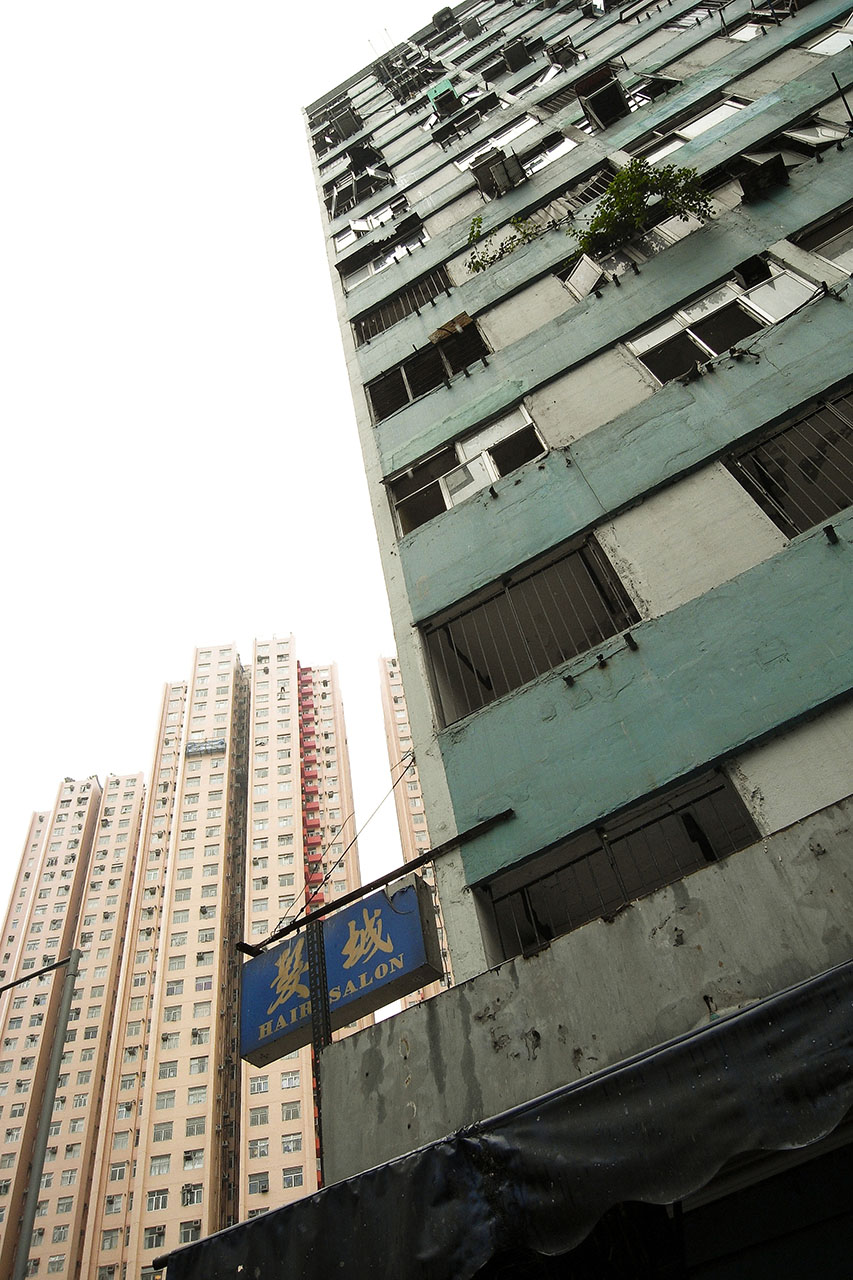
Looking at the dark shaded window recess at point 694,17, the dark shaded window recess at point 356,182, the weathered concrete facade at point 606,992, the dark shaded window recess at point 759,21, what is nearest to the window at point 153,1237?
the weathered concrete facade at point 606,992

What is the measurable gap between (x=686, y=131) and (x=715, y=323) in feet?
21.0

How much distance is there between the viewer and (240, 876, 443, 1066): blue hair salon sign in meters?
6.02

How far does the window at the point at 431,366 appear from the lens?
12062mm

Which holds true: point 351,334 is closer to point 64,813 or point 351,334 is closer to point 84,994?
point 84,994

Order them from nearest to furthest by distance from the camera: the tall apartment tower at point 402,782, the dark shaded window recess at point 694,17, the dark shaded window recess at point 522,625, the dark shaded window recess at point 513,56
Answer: the dark shaded window recess at point 522,625, the dark shaded window recess at point 694,17, the dark shaded window recess at point 513,56, the tall apartment tower at point 402,782

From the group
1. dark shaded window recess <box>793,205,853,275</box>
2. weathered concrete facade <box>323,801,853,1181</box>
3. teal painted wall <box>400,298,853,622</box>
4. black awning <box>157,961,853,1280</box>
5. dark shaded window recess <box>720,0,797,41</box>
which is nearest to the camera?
black awning <box>157,961,853,1280</box>

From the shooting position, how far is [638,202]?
10.5 m

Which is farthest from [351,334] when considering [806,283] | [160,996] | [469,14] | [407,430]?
[160,996]

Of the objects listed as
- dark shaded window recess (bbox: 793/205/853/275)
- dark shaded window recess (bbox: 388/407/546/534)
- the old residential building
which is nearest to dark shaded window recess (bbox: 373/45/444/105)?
the old residential building

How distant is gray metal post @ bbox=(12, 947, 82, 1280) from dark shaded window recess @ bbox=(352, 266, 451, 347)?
12334mm

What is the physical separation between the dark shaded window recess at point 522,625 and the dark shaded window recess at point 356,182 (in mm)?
15525

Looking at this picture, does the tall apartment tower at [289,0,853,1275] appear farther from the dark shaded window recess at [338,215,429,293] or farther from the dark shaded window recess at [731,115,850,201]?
the dark shaded window recess at [338,215,429,293]

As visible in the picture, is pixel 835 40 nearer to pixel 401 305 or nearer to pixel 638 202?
pixel 638 202

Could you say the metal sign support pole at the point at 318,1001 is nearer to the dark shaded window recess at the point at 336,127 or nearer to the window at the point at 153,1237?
the dark shaded window recess at the point at 336,127
